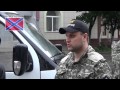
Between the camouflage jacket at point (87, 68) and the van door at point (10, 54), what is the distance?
840 mm

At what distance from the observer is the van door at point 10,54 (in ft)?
13.2

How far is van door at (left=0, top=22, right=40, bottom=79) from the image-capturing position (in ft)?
13.2

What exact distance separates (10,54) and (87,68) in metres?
1.34

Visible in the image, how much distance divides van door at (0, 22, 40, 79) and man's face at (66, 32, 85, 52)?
3.06ft

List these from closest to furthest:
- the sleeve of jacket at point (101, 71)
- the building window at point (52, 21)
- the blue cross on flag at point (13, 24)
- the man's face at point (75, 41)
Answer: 1. the sleeve of jacket at point (101, 71)
2. the man's face at point (75, 41)
3. the blue cross on flag at point (13, 24)
4. the building window at point (52, 21)

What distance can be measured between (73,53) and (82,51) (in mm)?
144

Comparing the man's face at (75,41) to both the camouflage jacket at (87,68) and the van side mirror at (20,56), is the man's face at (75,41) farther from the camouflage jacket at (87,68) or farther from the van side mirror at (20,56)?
the van side mirror at (20,56)

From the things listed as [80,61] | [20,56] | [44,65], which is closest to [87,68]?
[80,61]

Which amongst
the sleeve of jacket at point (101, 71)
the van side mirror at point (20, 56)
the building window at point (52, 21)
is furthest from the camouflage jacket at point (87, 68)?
the building window at point (52, 21)

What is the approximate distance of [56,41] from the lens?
28766 mm
